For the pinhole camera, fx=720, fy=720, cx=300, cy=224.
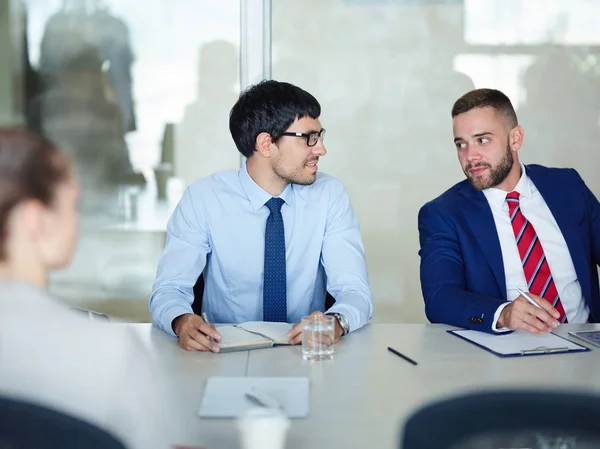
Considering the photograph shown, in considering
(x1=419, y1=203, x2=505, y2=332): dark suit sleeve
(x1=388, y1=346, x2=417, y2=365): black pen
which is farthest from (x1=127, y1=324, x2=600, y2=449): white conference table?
(x1=419, y1=203, x2=505, y2=332): dark suit sleeve

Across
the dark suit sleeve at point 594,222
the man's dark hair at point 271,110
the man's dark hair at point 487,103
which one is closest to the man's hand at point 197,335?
→ the man's dark hair at point 271,110

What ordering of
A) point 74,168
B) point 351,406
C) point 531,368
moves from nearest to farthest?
1. point 74,168
2. point 351,406
3. point 531,368

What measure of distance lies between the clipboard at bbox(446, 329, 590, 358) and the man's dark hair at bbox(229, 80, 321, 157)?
41.8 inches

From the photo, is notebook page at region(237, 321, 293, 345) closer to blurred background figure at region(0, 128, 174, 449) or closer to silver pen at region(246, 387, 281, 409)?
silver pen at region(246, 387, 281, 409)

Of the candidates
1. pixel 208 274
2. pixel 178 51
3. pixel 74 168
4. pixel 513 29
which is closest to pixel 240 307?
pixel 208 274

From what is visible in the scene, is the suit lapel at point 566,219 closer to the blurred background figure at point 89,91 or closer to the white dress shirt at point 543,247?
the white dress shirt at point 543,247

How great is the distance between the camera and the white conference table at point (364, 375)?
1.42 meters

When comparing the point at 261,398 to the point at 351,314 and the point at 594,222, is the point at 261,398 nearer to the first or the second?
the point at 351,314

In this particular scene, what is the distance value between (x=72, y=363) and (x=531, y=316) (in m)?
1.52

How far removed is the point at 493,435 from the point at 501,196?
2.22 meters

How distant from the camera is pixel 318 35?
4055mm

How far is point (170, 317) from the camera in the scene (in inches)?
86.8

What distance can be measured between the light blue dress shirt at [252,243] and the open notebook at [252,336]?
41 cm

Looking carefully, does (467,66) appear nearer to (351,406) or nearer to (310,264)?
(310,264)
